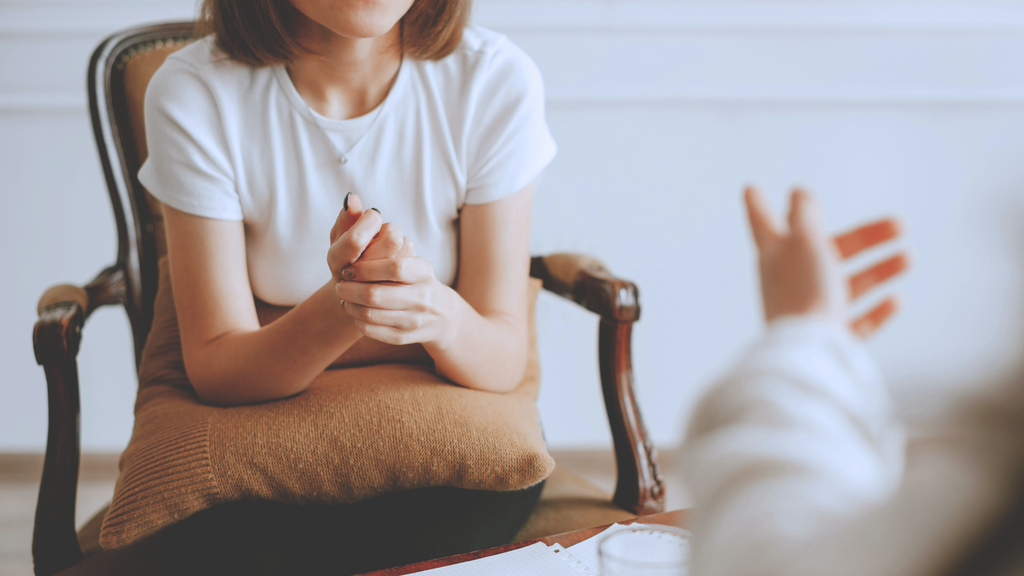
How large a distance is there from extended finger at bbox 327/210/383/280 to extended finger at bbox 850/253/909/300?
18.2 inches

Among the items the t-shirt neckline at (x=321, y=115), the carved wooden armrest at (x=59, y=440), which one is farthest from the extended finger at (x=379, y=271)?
the carved wooden armrest at (x=59, y=440)

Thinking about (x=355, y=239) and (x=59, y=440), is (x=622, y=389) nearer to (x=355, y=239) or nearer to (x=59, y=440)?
(x=355, y=239)

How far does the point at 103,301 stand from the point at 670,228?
1080 millimetres

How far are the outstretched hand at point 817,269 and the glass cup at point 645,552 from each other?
0.73 feet

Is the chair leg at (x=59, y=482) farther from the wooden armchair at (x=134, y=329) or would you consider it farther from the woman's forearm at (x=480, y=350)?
the woman's forearm at (x=480, y=350)

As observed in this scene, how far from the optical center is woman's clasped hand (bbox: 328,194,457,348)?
0.63m

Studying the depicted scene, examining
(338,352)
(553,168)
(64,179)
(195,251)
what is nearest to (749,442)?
(338,352)

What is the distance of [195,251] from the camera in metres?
0.77

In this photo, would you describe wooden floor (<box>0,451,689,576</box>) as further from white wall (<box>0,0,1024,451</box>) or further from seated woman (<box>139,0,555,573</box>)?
seated woman (<box>139,0,555,573</box>)

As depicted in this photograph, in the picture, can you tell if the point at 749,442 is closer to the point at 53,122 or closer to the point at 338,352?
the point at 338,352

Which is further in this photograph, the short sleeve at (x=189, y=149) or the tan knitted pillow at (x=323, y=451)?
the short sleeve at (x=189, y=149)

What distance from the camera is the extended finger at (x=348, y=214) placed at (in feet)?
2.10

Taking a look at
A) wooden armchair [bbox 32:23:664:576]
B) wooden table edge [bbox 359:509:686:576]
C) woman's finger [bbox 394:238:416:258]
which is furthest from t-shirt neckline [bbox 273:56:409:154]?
wooden table edge [bbox 359:509:686:576]

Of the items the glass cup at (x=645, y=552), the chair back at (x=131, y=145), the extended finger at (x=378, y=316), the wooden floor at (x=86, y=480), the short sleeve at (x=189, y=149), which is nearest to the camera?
the glass cup at (x=645, y=552)
